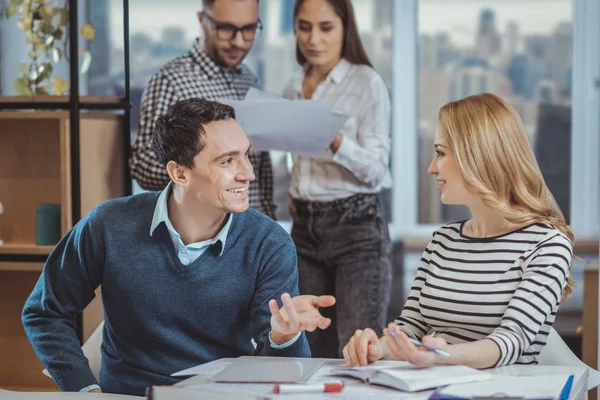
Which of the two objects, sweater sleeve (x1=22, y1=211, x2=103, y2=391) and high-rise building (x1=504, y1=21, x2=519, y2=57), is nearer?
sweater sleeve (x1=22, y1=211, x2=103, y2=391)

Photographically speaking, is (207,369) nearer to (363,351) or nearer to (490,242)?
(363,351)

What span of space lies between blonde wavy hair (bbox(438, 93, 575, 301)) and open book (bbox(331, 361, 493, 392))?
0.47 m

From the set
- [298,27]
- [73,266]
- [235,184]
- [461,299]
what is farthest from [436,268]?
[298,27]

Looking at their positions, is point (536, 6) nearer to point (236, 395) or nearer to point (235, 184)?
point (235, 184)

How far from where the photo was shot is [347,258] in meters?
2.82

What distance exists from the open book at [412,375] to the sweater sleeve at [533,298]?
0.62 feet

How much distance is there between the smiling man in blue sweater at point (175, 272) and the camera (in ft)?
6.49

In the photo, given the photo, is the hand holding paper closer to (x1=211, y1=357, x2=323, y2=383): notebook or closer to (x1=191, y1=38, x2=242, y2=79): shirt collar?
(x1=211, y1=357, x2=323, y2=383): notebook

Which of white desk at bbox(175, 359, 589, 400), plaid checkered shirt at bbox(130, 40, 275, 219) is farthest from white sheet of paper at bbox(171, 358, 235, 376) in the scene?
plaid checkered shirt at bbox(130, 40, 275, 219)

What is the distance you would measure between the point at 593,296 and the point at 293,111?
1.25 meters

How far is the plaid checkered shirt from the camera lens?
2.85 metres

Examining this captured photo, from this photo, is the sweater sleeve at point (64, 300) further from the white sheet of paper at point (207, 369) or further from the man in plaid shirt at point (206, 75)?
the man in plaid shirt at point (206, 75)

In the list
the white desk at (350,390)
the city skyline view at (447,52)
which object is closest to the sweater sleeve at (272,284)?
the white desk at (350,390)

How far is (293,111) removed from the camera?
2646 mm
